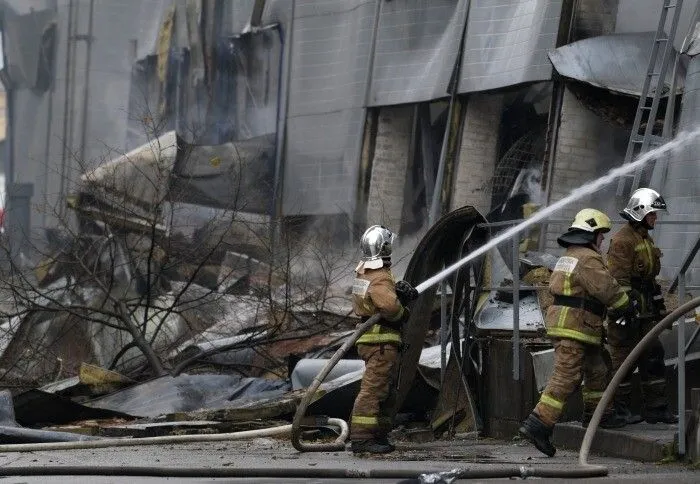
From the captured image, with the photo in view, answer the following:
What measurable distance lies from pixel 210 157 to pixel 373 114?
4.04 metres

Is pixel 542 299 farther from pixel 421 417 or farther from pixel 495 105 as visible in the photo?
pixel 495 105

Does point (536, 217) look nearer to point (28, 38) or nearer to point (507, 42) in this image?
point (507, 42)

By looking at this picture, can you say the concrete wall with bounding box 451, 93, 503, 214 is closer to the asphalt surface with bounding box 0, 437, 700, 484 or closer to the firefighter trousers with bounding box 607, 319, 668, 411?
the asphalt surface with bounding box 0, 437, 700, 484

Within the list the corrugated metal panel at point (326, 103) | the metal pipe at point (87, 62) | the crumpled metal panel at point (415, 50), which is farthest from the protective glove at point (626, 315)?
the metal pipe at point (87, 62)

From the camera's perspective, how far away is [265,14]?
25016 mm

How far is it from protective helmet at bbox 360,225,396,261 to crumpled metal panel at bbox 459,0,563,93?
839 centimetres

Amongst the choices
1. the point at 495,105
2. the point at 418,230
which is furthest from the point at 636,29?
the point at 418,230

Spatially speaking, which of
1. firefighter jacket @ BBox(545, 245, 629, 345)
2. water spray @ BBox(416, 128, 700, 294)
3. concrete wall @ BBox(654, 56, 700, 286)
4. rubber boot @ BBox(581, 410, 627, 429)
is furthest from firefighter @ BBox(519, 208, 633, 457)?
concrete wall @ BBox(654, 56, 700, 286)

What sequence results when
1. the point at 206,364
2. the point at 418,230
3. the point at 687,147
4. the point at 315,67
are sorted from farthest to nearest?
the point at 315,67 < the point at 418,230 < the point at 206,364 < the point at 687,147

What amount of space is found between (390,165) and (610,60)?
596 cm

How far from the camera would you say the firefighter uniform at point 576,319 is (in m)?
8.93

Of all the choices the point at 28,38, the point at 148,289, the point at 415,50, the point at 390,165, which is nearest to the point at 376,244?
the point at 148,289

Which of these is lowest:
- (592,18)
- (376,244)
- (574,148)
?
(376,244)

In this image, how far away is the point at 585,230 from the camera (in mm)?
9156
